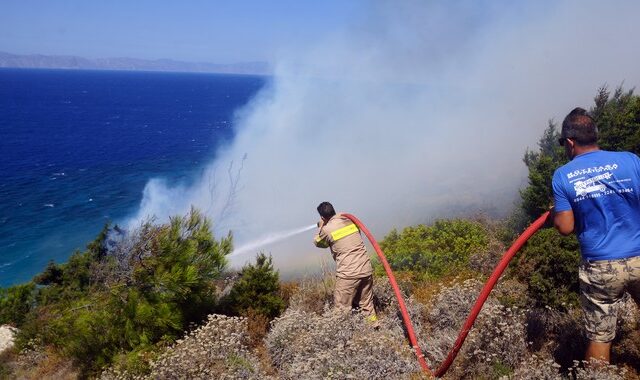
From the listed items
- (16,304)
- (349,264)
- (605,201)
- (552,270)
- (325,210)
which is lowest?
(552,270)

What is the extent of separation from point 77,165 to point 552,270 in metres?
54.0

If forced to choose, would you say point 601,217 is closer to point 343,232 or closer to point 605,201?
point 605,201

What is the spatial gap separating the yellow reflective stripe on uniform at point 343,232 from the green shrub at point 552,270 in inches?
97.7

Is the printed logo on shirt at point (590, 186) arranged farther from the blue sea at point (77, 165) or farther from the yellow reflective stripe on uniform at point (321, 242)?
the blue sea at point (77, 165)

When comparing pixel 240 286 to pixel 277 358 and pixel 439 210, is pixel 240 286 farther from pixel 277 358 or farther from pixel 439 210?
pixel 439 210

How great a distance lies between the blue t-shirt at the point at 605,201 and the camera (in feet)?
12.5

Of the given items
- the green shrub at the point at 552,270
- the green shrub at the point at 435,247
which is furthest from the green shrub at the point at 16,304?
the green shrub at the point at 552,270

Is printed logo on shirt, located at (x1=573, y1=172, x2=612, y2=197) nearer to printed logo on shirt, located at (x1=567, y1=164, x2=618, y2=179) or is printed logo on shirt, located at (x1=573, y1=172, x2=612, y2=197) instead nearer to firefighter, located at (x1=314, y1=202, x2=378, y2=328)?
printed logo on shirt, located at (x1=567, y1=164, x2=618, y2=179)

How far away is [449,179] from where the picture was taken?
92.8 feet

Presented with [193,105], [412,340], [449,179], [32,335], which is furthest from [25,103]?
[412,340]

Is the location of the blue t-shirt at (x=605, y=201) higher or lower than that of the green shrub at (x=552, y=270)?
higher

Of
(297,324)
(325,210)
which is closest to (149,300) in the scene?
(297,324)

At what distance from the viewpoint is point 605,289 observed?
390 centimetres

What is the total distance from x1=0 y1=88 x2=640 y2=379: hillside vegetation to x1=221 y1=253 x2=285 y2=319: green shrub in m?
0.02
